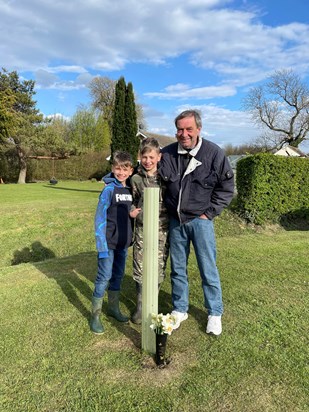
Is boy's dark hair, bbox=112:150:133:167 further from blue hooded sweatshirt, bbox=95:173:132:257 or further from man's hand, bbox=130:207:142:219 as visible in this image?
man's hand, bbox=130:207:142:219

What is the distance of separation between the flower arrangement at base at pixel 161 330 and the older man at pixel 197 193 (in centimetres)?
69

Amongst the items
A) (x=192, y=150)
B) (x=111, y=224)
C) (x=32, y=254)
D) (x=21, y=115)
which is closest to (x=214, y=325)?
(x=111, y=224)

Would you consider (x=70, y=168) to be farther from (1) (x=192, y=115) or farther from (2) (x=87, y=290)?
(1) (x=192, y=115)

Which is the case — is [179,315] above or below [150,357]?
above

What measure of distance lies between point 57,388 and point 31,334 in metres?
0.93

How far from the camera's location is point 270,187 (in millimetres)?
9430

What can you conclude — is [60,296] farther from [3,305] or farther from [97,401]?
[97,401]

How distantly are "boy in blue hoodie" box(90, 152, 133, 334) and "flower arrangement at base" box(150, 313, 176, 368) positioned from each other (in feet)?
2.62

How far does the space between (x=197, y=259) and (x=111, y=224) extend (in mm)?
900

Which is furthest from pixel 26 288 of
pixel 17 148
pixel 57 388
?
pixel 17 148

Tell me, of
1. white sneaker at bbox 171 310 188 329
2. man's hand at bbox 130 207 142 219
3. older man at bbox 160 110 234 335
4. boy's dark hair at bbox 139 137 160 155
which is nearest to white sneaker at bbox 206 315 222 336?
older man at bbox 160 110 234 335

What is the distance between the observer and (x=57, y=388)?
2.52m

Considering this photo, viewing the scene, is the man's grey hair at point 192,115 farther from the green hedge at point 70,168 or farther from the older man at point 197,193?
the green hedge at point 70,168

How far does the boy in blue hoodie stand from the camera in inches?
129
